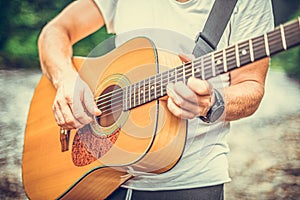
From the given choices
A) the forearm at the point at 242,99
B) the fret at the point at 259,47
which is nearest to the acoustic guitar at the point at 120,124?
the fret at the point at 259,47

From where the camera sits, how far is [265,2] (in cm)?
109

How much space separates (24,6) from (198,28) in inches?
21.0

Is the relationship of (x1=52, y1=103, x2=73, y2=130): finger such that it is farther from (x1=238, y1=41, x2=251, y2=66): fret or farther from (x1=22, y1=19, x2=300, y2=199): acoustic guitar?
(x1=238, y1=41, x2=251, y2=66): fret

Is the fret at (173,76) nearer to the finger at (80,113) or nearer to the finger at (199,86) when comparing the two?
the finger at (199,86)

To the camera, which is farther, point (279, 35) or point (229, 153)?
point (229, 153)

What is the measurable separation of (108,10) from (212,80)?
36cm

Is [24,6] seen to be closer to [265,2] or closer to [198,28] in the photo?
[198,28]

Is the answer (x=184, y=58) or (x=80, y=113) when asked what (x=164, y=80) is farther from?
(x=80, y=113)

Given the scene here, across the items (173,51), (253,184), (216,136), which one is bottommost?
(253,184)

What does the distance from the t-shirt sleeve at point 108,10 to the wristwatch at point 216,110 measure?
1.31ft

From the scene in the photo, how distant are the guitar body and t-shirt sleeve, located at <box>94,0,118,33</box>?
0.38 feet

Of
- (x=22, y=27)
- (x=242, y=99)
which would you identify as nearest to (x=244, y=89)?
(x=242, y=99)

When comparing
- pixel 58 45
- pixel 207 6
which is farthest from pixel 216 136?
pixel 58 45

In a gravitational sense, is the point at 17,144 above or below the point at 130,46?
below
